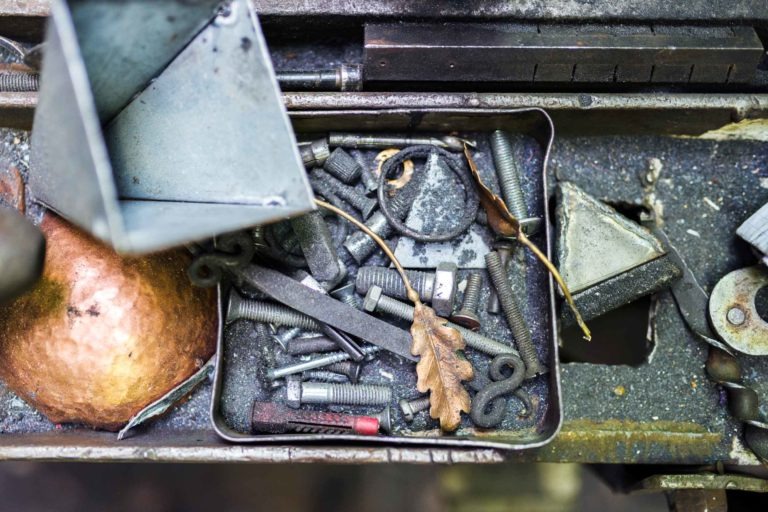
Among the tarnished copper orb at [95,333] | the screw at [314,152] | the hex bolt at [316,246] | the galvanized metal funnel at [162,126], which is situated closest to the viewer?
the galvanized metal funnel at [162,126]

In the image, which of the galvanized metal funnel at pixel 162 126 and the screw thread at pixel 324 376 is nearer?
the galvanized metal funnel at pixel 162 126

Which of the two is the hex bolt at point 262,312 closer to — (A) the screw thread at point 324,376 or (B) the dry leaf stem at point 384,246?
(A) the screw thread at point 324,376

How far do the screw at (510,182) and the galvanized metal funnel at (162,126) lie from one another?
0.75 meters

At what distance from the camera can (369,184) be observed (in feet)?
6.84

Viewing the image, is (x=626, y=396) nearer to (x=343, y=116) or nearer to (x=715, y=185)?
(x=715, y=185)

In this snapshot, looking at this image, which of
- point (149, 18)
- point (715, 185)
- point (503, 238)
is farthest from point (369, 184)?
point (715, 185)

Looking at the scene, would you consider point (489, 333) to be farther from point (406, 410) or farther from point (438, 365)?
point (406, 410)

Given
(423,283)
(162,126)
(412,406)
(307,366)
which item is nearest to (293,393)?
(307,366)

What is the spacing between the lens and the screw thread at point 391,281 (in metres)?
2.00

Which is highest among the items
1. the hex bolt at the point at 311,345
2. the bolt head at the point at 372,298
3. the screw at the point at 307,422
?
the bolt head at the point at 372,298

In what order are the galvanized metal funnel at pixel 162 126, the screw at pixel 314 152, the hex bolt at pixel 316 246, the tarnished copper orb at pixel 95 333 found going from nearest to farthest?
1. the galvanized metal funnel at pixel 162 126
2. the tarnished copper orb at pixel 95 333
3. the hex bolt at pixel 316 246
4. the screw at pixel 314 152

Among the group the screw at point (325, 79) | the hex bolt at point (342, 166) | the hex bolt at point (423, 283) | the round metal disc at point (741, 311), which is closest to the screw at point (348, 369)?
the hex bolt at point (423, 283)

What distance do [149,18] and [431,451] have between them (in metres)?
1.29

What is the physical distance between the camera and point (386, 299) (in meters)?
1.99
